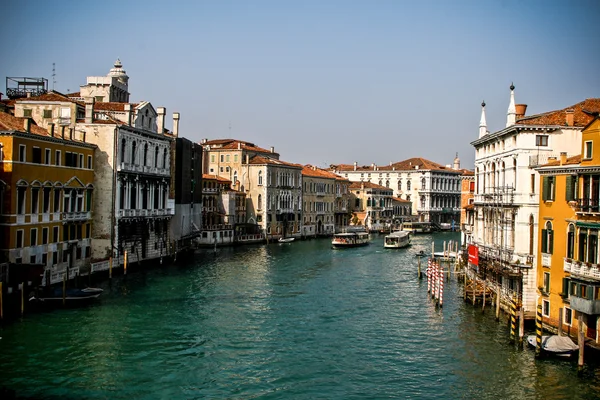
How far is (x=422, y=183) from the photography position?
78875mm

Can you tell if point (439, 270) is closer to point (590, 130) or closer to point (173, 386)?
point (590, 130)

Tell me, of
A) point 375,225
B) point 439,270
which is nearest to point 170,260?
point 439,270

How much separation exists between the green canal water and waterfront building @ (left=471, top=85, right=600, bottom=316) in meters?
1.56

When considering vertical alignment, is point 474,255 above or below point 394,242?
above

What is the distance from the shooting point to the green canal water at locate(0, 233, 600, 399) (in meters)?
13.5

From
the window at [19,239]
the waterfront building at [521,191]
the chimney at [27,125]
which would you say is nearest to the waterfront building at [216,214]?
the chimney at [27,125]

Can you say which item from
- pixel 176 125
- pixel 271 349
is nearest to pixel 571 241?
pixel 271 349

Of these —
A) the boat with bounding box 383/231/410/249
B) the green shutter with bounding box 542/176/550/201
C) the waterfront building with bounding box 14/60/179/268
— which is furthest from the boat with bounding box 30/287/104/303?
the boat with bounding box 383/231/410/249

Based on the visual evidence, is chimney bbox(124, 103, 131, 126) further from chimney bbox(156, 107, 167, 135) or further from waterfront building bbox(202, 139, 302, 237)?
waterfront building bbox(202, 139, 302, 237)

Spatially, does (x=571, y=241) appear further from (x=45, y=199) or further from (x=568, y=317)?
(x=45, y=199)

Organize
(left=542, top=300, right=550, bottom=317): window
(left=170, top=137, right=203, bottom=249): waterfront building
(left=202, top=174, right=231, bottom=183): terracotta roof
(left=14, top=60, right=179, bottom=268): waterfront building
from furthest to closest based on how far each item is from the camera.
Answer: (left=202, top=174, right=231, bottom=183): terracotta roof → (left=170, top=137, right=203, bottom=249): waterfront building → (left=14, top=60, right=179, bottom=268): waterfront building → (left=542, top=300, right=550, bottom=317): window

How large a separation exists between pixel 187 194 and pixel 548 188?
2444cm

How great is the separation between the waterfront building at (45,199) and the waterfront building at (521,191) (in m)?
13.9

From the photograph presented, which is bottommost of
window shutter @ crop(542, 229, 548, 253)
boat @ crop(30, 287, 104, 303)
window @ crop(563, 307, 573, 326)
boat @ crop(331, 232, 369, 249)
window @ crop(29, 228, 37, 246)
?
boat @ crop(30, 287, 104, 303)
